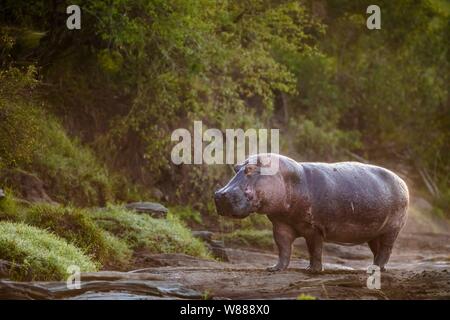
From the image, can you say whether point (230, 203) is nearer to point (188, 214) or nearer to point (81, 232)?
point (81, 232)

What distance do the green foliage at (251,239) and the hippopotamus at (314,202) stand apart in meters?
8.19

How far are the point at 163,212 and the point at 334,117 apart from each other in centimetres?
1087

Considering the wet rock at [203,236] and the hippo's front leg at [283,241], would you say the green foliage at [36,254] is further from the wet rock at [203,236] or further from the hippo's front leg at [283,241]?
the wet rock at [203,236]

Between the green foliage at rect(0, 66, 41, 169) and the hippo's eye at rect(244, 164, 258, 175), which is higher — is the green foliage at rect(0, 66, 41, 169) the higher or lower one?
the higher one

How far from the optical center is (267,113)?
2381 centimetres

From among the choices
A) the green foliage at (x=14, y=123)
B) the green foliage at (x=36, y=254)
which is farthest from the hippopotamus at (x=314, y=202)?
the green foliage at (x=14, y=123)

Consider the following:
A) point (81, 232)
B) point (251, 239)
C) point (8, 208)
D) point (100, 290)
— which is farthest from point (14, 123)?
point (251, 239)

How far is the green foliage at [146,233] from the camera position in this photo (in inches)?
614

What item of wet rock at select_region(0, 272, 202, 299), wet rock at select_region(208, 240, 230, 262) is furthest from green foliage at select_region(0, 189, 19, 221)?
wet rock at select_region(0, 272, 202, 299)

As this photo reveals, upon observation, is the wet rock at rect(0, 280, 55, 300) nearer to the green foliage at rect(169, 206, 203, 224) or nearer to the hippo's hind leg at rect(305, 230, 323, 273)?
the hippo's hind leg at rect(305, 230, 323, 273)

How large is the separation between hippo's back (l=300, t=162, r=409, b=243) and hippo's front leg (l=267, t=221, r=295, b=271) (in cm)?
40

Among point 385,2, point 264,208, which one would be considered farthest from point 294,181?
point 385,2

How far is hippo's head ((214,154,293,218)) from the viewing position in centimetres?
1006
